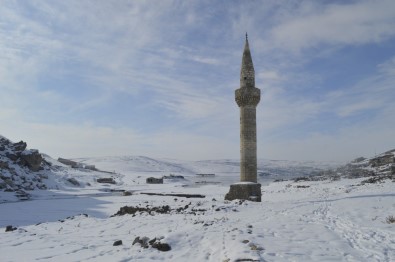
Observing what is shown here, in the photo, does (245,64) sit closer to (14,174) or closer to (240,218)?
(240,218)

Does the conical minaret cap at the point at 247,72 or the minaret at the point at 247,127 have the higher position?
the conical minaret cap at the point at 247,72

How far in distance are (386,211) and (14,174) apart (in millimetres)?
39136

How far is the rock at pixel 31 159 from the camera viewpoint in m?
47.7

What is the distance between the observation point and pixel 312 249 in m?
8.40

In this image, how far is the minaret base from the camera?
2284cm

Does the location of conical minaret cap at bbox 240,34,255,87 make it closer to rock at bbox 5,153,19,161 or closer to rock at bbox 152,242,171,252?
rock at bbox 152,242,171,252

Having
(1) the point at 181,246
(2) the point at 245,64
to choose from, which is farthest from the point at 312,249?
(2) the point at 245,64

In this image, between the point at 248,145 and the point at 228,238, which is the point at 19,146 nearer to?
the point at 248,145

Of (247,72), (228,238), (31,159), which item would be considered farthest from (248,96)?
(31,159)

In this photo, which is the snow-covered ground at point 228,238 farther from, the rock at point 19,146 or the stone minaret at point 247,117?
the rock at point 19,146

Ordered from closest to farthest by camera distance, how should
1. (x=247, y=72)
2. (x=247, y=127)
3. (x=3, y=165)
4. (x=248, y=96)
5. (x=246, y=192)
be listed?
1. (x=246, y=192)
2. (x=247, y=127)
3. (x=248, y=96)
4. (x=247, y=72)
5. (x=3, y=165)

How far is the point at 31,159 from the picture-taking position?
48281 millimetres

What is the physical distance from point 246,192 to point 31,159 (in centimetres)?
3551

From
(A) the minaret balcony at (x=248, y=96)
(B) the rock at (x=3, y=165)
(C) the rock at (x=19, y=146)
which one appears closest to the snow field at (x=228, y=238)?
(A) the minaret balcony at (x=248, y=96)
